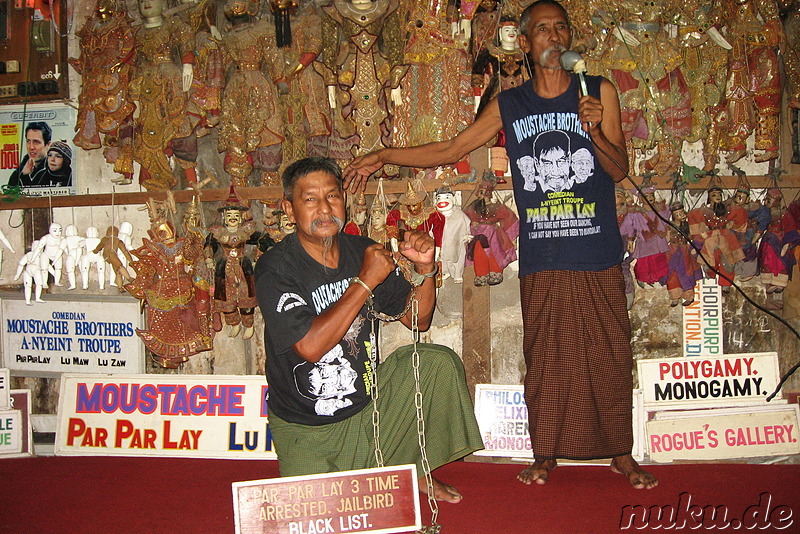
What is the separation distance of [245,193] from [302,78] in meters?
0.73

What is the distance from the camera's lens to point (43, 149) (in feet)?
13.4

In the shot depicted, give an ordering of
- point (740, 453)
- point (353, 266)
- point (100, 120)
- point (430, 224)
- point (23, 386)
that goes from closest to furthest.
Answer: point (353, 266), point (740, 453), point (430, 224), point (100, 120), point (23, 386)

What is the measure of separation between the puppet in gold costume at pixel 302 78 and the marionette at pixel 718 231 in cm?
207

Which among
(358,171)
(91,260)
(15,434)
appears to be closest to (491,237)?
(358,171)

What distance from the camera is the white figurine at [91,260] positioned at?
12.7 feet

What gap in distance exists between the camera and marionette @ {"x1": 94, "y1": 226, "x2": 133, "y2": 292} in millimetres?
3797

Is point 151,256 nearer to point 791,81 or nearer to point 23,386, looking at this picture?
point 23,386

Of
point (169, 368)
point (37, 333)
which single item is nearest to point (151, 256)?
point (169, 368)

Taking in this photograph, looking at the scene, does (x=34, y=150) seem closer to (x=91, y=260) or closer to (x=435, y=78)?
(x=91, y=260)

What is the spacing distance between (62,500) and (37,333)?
1.45 m

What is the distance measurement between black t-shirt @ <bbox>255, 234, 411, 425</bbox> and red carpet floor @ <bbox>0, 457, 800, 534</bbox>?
0.56 m

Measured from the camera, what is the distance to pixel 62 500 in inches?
118

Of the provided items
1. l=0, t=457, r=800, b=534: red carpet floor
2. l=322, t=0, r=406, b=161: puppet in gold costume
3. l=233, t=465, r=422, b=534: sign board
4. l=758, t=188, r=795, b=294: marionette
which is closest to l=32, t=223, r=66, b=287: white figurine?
l=0, t=457, r=800, b=534: red carpet floor

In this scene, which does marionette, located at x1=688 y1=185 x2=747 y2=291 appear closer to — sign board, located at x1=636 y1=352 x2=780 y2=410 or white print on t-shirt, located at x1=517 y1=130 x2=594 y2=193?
sign board, located at x1=636 y1=352 x2=780 y2=410
